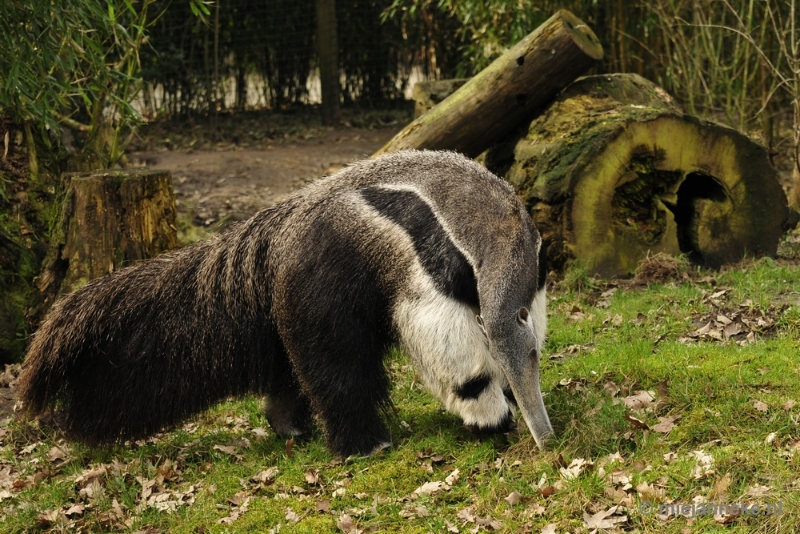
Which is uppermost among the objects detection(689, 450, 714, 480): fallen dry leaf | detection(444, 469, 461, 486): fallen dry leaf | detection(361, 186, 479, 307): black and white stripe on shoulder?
detection(361, 186, 479, 307): black and white stripe on shoulder

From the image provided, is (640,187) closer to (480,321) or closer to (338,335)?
(480,321)

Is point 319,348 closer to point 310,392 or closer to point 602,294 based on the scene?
point 310,392

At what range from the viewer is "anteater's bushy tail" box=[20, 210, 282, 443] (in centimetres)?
582

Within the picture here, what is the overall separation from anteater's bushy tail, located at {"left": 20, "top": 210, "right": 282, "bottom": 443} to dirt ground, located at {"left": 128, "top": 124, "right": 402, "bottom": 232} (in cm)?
490

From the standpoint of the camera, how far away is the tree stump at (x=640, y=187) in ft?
27.6

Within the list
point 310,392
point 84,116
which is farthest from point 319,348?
point 84,116

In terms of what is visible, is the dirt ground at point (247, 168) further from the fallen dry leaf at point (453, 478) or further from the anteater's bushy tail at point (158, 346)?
the fallen dry leaf at point (453, 478)

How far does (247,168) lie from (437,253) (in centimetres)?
915

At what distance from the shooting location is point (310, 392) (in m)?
5.69

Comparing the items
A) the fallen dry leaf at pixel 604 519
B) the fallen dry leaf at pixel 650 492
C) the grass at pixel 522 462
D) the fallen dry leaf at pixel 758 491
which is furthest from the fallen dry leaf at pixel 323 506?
the fallen dry leaf at pixel 758 491

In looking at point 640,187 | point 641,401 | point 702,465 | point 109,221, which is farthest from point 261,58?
point 702,465

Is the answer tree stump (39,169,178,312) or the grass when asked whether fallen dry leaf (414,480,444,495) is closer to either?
the grass

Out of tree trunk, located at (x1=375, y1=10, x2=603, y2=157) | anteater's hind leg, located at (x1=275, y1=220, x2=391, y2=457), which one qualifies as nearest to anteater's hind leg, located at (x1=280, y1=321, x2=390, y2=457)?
anteater's hind leg, located at (x1=275, y1=220, x2=391, y2=457)

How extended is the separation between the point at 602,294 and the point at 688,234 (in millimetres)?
1163
